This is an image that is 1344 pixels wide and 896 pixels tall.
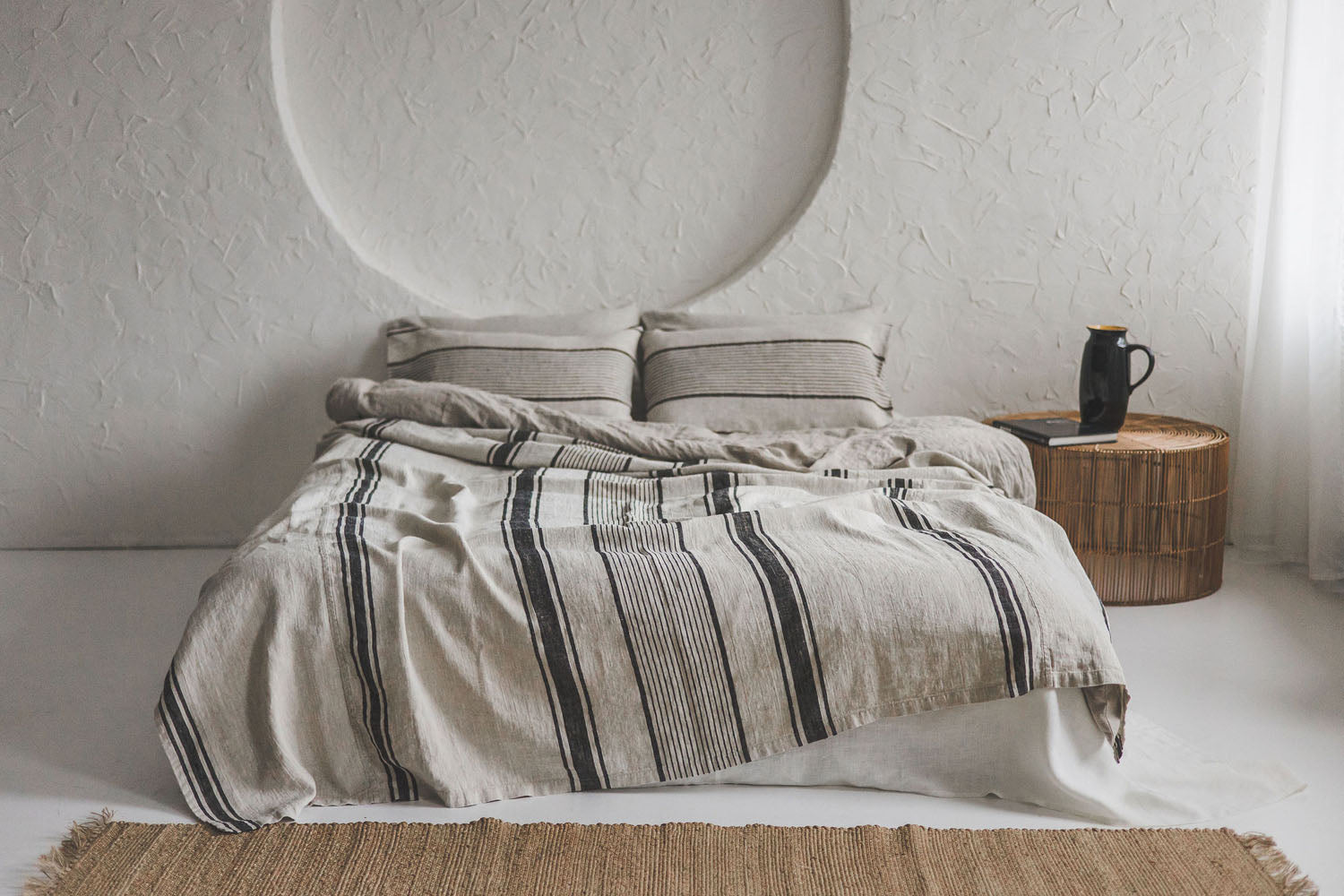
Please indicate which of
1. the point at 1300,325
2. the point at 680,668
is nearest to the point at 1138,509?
the point at 1300,325

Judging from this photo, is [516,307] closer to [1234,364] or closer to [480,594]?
[480,594]

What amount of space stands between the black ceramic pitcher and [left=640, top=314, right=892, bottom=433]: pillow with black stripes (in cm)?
49

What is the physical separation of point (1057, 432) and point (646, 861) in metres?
1.64

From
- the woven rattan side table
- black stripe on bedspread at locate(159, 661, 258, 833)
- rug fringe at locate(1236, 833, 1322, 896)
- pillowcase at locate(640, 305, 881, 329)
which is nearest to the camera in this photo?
rug fringe at locate(1236, 833, 1322, 896)

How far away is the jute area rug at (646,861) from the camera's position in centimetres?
159

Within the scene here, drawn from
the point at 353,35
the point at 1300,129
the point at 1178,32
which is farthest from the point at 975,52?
the point at 353,35

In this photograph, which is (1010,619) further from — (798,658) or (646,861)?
(646,861)

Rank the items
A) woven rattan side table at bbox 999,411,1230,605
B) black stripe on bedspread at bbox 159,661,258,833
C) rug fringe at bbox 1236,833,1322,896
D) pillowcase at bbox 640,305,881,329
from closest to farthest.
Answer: rug fringe at bbox 1236,833,1322,896 < black stripe on bedspread at bbox 159,661,258,833 < woven rattan side table at bbox 999,411,1230,605 < pillowcase at bbox 640,305,881,329

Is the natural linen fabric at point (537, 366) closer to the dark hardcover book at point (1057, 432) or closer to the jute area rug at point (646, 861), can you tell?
the dark hardcover book at point (1057, 432)

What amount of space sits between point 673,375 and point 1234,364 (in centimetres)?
158

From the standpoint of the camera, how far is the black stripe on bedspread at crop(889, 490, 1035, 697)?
1783mm

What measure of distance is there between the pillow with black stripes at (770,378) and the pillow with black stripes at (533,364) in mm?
Answer: 101

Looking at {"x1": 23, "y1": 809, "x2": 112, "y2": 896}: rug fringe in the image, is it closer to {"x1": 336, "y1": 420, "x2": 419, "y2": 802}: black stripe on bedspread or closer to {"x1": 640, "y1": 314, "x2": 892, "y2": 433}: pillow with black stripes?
{"x1": 336, "y1": 420, "x2": 419, "y2": 802}: black stripe on bedspread

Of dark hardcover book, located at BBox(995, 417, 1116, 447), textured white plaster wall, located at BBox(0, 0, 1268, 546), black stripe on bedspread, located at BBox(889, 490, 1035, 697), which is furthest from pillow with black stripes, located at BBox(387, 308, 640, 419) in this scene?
black stripe on bedspread, located at BBox(889, 490, 1035, 697)
